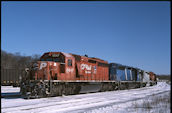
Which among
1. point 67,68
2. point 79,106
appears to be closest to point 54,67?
point 67,68

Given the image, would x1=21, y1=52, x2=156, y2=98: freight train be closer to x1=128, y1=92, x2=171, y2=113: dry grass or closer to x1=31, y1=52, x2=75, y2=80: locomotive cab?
x1=31, y1=52, x2=75, y2=80: locomotive cab

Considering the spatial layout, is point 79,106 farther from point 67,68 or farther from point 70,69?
point 70,69

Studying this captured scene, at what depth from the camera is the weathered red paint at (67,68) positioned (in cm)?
1524

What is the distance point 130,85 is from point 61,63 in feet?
55.4

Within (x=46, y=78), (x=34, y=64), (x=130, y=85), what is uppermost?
(x=34, y=64)

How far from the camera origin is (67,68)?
16.8 m

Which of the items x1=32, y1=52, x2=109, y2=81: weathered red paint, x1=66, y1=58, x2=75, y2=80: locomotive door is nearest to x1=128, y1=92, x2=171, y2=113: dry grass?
x1=66, y1=58, x2=75, y2=80: locomotive door

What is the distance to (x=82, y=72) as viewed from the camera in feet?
61.8

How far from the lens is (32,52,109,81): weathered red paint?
15.2 meters

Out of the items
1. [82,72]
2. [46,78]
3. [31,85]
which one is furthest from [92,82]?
[31,85]

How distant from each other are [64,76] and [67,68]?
0.74 meters

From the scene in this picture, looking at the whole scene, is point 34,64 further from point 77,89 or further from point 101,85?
point 101,85

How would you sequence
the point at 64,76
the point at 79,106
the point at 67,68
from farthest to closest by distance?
the point at 67,68
the point at 64,76
the point at 79,106

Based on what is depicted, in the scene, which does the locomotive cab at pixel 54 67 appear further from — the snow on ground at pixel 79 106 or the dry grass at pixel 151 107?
the dry grass at pixel 151 107
